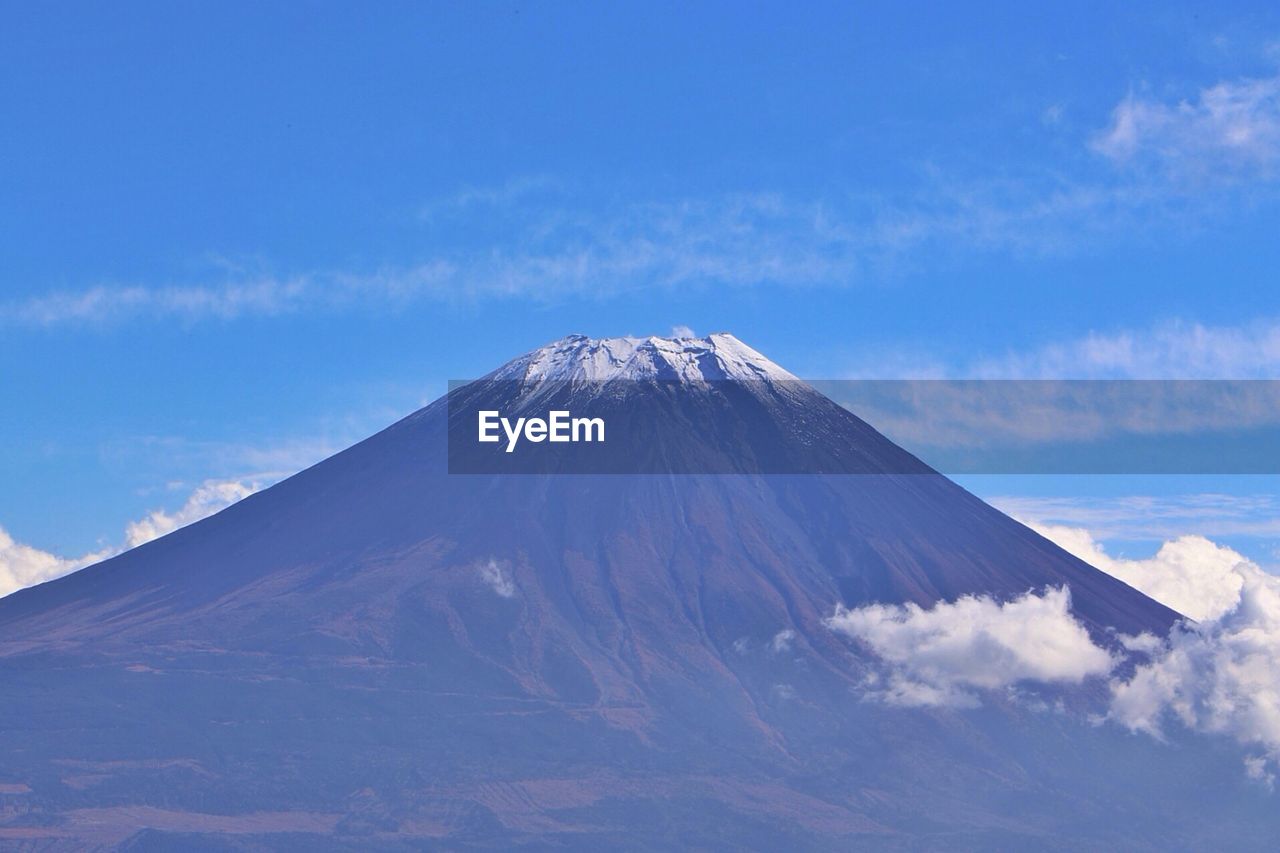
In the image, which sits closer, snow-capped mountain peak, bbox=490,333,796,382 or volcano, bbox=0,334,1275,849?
volcano, bbox=0,334,1275,849

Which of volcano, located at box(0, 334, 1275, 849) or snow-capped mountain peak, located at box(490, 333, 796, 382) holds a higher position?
snow-capped mountain peak, located at box(490, 333, 796, 382)

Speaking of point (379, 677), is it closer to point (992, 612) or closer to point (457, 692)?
point (457, 692)

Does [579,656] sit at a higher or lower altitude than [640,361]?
lower

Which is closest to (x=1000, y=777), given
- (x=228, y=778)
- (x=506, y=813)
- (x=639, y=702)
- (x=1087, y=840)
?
(x=1087, y=840)

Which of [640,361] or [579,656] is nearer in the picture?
[579,656]
